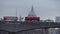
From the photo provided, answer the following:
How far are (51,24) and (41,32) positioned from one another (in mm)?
41191

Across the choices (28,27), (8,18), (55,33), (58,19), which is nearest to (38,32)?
(55,33)

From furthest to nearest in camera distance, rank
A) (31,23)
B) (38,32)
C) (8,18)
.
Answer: (38,32)
(8,18)
(31,23)

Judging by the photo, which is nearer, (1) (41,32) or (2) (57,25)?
(2) (57,25)

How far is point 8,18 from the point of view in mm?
97812

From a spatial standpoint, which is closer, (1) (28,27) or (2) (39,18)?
(1) (28,27)

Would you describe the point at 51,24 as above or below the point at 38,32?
above

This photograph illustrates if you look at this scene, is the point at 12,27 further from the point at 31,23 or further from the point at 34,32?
the point at 34,32

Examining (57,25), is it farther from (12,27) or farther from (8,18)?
(8,18)

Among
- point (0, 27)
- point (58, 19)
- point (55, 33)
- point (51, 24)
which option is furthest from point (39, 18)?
point (55, 33)

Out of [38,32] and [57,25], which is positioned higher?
A: [57,25]

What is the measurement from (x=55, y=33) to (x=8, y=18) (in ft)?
143

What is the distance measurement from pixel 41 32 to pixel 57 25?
133 ft

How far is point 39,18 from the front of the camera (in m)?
99.2

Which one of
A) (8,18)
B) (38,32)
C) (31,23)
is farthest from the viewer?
(38,32)
